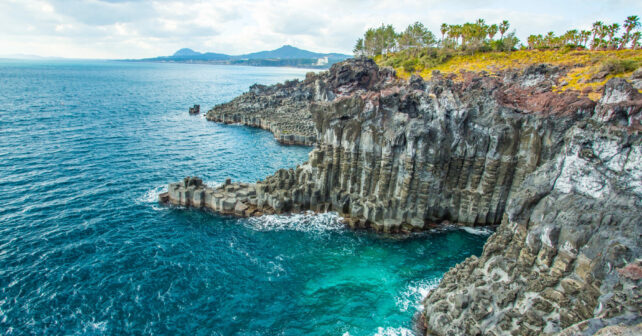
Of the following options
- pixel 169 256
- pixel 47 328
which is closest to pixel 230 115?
pixel 169 256

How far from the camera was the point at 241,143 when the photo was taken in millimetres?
85250

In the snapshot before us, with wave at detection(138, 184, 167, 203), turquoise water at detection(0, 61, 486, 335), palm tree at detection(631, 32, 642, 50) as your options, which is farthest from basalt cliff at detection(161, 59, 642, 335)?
palm tree at detection(631, 32, 642, 50)

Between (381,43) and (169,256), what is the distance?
538 feet

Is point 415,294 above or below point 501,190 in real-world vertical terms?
below

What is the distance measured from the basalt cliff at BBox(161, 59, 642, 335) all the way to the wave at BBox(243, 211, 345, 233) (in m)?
1.60

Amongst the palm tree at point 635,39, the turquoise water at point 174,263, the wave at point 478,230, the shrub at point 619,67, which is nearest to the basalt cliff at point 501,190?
the wave at point 478,230

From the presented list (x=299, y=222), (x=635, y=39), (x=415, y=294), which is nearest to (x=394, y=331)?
(x=415, y=294)

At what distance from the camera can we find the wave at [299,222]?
42.6 metres

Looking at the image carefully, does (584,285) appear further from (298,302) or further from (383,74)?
(383,74)

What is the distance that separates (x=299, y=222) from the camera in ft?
145

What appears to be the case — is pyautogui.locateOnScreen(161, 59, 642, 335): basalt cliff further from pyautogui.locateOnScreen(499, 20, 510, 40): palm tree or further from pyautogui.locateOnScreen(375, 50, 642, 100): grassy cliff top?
pyautogui.locateOnScreen(499, 20, 510, 40): palm tree

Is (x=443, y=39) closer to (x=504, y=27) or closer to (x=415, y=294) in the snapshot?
(x=504, y=27)

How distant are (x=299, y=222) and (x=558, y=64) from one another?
8956 cm

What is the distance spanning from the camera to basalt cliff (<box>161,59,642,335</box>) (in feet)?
64.1
